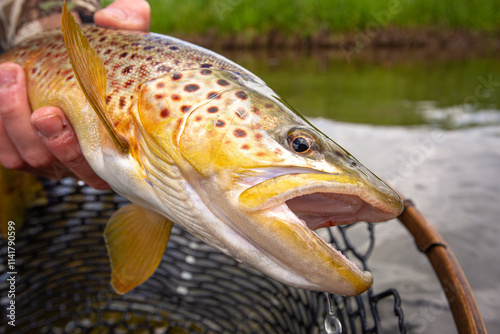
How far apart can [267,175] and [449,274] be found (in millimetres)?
890

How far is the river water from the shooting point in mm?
2457

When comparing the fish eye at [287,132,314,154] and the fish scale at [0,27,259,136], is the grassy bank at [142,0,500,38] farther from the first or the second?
the fish eye at [287,132,314,154]

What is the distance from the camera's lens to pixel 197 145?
49.5 inches

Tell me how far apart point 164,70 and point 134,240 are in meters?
0.65

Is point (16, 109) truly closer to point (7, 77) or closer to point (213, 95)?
point (7, 77)

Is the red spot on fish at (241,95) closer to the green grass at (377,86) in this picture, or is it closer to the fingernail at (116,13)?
the fingernail at (116,13)

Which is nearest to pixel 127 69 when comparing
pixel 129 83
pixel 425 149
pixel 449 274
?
pixel 129 83

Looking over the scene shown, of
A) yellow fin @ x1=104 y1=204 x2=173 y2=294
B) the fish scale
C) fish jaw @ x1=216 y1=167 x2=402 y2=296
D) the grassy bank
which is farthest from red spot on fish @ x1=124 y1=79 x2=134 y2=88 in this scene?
the grassy bank

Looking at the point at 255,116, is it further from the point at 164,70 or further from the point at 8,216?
the point at 8,216

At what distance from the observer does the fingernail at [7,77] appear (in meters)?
1.85

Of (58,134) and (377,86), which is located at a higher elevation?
(58,134)

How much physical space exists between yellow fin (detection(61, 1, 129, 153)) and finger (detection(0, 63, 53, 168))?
2.04 ft

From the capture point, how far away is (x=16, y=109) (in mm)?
1852

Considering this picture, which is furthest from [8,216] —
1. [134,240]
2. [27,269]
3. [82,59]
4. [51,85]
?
[82,59]
